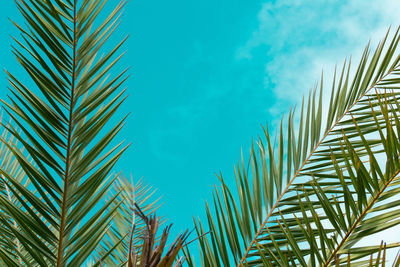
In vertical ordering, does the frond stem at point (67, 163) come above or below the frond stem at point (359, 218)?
above

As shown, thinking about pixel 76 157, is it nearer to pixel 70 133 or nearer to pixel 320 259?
pixel 70 133

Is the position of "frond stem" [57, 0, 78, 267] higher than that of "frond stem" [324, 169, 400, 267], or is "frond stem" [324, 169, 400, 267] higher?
"frond stem" [57, 0, 78, 267]

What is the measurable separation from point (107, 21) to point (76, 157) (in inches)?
18.3

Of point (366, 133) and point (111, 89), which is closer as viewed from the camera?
point (111, 89)

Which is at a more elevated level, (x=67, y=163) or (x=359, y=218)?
(x=67, y=163)

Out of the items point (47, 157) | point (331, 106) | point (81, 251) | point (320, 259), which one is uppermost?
point (331, 106)

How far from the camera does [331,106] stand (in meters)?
1.88

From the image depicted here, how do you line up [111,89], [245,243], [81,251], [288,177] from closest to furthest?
[81,251] → [111,89] → [245,243] → [288,177]

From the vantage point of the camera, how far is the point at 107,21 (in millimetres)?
1387

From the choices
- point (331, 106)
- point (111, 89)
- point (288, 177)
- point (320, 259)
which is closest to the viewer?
point (320, 259)

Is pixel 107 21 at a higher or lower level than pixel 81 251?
higher

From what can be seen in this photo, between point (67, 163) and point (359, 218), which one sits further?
point (67, 163)

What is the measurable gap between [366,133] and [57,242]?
118 cm

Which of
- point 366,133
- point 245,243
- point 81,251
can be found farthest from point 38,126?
point 366,133
